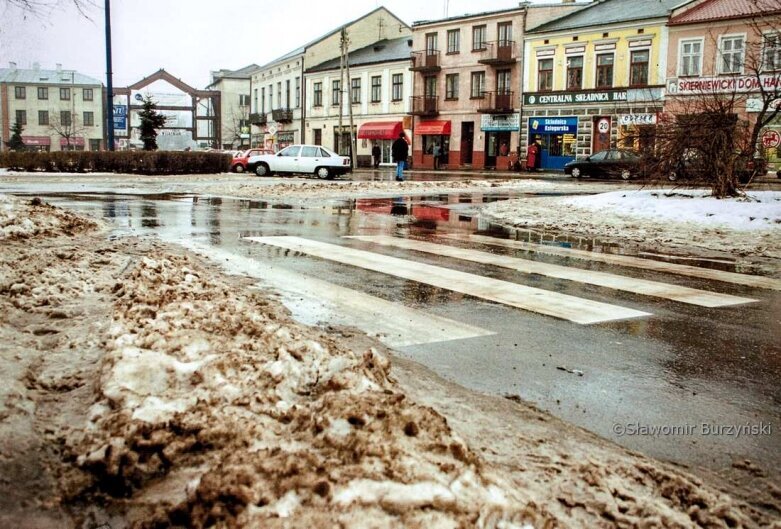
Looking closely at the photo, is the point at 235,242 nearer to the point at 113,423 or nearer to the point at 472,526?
the point at 113,423

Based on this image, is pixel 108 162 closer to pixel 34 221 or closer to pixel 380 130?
pixel 34 221

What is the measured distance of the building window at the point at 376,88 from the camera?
55719 mm

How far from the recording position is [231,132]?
95625 millimetres

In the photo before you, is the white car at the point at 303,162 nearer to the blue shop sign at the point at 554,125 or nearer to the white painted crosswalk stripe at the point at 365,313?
the blue shop sign at the point at 554,125

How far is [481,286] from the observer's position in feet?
20.6

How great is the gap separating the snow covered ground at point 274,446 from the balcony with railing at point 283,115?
6331 cm

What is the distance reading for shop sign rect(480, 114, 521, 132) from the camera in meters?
46.2

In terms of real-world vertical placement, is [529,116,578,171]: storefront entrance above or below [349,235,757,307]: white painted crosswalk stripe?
above

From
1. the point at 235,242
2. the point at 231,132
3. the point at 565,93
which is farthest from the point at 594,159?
the point at 231,132

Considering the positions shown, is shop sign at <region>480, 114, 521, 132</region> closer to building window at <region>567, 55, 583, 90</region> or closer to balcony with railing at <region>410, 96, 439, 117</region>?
building window at <region>567, 55, 583, 90</region>

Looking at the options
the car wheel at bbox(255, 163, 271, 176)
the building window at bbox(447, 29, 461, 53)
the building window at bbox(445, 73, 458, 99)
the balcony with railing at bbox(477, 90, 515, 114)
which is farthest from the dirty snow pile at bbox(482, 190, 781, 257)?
the building window at bbox(447, 29, 461, 53)

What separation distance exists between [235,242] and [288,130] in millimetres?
59430

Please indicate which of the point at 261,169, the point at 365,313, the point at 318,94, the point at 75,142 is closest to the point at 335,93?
the point at 318,94

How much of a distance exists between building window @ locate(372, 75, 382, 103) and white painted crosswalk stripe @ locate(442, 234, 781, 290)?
4738 centimetres
